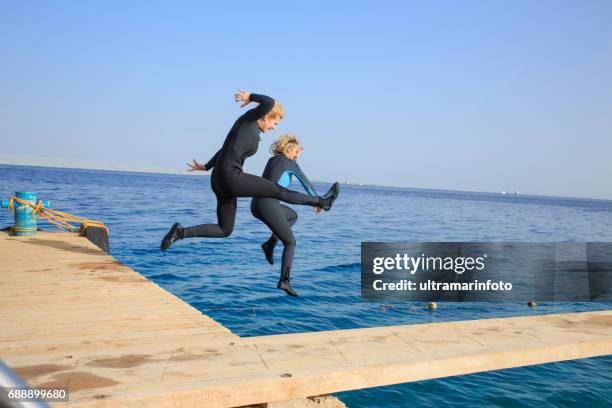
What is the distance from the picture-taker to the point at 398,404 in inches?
284

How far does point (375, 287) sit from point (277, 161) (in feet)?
38.1

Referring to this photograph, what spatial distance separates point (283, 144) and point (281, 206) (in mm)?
482

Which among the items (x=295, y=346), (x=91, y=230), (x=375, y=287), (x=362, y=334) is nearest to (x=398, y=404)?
(x=362, y=334)

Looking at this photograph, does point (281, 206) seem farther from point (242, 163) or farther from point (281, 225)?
point (242, 163)

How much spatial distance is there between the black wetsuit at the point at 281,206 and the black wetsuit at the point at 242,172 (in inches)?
6.3

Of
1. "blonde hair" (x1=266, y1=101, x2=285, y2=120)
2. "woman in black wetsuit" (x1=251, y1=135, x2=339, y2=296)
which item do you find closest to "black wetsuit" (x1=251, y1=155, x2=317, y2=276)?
"woman in black wetsuit" (x1=251, y1=135, x2=339, y2=296)

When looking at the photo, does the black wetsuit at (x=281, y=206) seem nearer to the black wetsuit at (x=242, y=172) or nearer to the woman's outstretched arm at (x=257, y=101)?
the black wetsuit at (x=242, y=172)

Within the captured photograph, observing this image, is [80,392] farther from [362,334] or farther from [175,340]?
[362,334]

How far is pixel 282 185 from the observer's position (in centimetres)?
306

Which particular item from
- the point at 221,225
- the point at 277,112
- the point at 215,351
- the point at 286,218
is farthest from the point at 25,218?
the point at 277,112

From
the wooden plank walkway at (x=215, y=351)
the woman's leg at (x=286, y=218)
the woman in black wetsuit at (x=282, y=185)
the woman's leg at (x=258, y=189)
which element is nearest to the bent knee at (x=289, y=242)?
the woman in black wetsuit at (x=282, y=185)

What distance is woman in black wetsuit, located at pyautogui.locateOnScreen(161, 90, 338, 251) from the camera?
2896 mm

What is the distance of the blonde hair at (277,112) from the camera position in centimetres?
311

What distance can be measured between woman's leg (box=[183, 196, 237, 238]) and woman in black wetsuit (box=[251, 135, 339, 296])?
0.55ft
